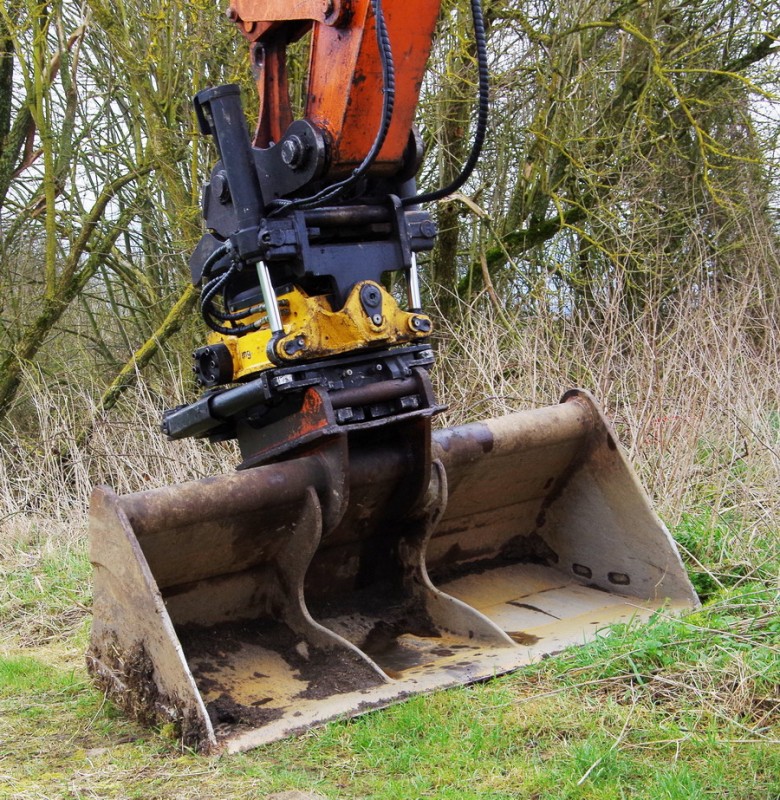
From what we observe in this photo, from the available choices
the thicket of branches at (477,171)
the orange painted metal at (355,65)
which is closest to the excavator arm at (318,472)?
the orange painted metal at (355,65)

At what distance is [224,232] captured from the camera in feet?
11.8

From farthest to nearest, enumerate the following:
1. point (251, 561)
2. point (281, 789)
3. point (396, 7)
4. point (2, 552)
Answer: point (2, 552)
point (251, 561)
point (396, 7)
point (281, 789)

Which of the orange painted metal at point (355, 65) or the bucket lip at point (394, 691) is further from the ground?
the orange painted metal at point (355, 65)

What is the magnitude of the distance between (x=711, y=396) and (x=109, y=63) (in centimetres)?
542

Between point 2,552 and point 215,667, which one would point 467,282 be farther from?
point 215,667

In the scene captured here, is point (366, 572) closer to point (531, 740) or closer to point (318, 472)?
point (318, 472)

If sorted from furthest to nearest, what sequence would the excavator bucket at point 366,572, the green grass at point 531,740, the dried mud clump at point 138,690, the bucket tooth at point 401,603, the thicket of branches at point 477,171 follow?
the thicket of branches at point 477,171
the bucket tooth at point 401,603
the excavator bucket at point 366,572
the dried mud clump at point 138,690
the green grass at point 531,740

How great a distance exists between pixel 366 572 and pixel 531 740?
116 cm

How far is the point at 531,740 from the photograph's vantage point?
9.06 ft

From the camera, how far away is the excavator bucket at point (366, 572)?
3049mm

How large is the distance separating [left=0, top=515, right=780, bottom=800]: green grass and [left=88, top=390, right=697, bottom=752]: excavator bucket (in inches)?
4.3

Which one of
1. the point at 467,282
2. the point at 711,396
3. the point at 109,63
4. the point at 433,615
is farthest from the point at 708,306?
the point at 109,63

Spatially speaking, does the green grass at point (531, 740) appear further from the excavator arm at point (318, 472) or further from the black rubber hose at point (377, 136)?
the black rubber hose at point (377, 136)

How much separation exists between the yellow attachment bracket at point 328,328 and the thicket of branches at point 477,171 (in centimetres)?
333
